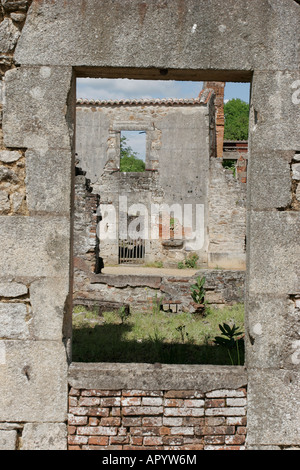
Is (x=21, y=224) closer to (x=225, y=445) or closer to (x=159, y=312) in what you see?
(x=225, y=445)

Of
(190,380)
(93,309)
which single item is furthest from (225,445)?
(93,309)

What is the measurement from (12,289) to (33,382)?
0.69 m

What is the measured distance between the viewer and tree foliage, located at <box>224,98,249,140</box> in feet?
114

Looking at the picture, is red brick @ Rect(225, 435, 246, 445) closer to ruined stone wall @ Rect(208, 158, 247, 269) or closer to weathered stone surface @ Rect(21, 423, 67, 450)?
weathered stone surface @ Rect(21, 423, 67, 450)

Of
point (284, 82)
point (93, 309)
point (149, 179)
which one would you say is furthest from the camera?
point (149, 179)

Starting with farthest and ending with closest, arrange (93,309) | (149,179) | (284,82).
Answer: (149,179), (93,309), (284,82)

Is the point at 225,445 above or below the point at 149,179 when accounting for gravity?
below

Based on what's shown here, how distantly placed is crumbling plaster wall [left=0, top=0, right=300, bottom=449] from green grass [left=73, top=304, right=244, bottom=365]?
152 cm

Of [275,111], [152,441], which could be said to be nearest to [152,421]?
[152,441]

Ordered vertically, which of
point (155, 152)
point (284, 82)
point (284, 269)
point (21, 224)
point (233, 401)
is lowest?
point (233, 401)

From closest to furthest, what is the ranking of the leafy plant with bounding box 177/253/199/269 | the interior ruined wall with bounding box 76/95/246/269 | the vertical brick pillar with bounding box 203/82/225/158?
1. the leafy plant with bounding box 177/253/199/269
2. the interior ruined wall with bounding box 76/95/246/269
3. the vertical brick pillar with bounding box 203/82/225/158

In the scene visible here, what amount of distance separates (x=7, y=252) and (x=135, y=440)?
1632 millimetres

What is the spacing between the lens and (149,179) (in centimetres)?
1683

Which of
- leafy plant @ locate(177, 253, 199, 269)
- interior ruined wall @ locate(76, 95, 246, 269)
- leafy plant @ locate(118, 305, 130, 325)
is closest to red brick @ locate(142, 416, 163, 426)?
leafy plant @ locate(118, 305, 130, 325)
